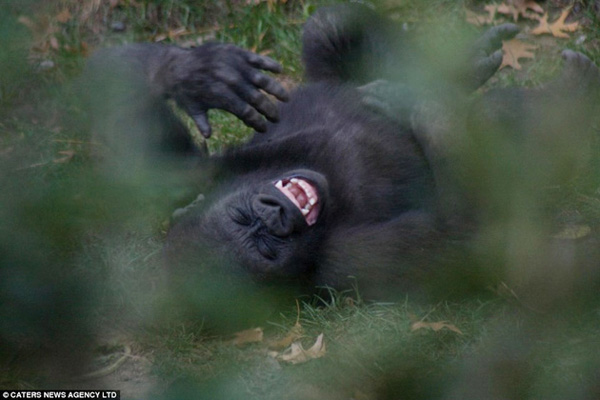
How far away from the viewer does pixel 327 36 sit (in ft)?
18.2

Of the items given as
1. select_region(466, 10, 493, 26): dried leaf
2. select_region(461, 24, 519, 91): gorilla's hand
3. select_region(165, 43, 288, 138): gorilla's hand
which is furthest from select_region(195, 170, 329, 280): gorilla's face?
select_region(466, 10, 493, 26): dried leaf

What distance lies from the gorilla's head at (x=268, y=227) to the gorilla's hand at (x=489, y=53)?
1.03 metres

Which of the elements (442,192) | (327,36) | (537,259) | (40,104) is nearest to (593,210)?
(442,192)

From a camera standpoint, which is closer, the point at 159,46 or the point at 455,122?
the point at 455,122

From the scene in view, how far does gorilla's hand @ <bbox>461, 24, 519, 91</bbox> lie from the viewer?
4445mm

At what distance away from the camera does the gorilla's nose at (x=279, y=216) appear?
14.0 ft

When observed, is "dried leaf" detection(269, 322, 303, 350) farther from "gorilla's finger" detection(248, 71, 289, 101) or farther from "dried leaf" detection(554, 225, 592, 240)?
"dried leaf" detection(554, 225, 592, 240)

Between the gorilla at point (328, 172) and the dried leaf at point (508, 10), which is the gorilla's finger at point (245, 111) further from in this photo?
the dried leaf at point (508, 10)

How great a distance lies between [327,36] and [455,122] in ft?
5.36

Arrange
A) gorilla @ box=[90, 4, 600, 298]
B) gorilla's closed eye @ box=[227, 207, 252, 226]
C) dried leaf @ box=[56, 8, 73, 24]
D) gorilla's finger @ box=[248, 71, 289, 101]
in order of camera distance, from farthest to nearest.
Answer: gorilla's closed eye @ box=[227, 207, 252, 226]
gorilla @ box=[90, 4, 600, 298]
gorilla's finger @ box=[248, 71, 289, 101]
dried leaf @ box=[56, 8, 73, 24]

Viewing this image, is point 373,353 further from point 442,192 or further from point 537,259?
point 442,192

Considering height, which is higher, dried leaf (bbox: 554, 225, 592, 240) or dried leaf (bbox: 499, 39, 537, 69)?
dried leaf (bbox: 554, 225, 592, 240)

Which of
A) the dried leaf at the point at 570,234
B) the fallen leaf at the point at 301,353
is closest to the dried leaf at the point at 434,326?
the fallen leaf at the point at 301,353

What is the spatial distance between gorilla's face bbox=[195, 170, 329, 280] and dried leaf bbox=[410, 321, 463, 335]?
70cm
